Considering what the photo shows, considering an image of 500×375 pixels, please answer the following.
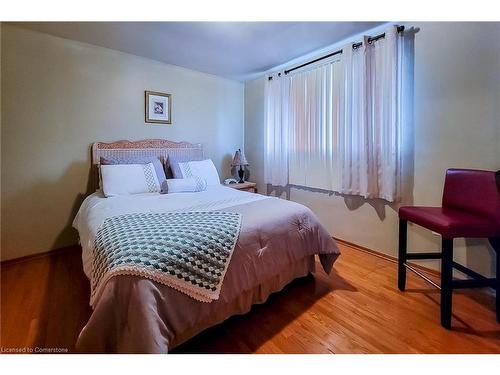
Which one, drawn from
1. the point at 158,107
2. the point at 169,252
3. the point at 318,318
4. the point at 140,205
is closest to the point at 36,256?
the point at 140,205

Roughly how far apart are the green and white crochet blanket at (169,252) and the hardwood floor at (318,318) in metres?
0.44

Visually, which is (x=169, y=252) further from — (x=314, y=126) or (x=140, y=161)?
(x=314, y=126)

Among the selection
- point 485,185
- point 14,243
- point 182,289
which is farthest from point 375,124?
point 14,243

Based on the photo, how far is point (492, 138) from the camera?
1.72 m

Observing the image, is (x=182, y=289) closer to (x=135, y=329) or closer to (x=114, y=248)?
(x=135, y=329)

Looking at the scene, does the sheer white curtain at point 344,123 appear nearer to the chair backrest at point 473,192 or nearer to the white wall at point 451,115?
the white wall at point 451,115

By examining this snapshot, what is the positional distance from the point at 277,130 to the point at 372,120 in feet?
4.27

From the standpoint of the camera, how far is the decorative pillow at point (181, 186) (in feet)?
7.85

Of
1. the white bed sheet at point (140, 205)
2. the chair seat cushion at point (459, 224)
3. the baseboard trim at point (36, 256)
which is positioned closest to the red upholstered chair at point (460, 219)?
the chair seat cushion at point (459, 224)

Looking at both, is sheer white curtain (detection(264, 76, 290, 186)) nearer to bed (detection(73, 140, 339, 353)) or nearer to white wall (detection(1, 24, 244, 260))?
bed (detection(73, 140, 339, 353))

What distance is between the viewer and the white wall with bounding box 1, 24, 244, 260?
2262 millimetres

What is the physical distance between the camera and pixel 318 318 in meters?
1.53

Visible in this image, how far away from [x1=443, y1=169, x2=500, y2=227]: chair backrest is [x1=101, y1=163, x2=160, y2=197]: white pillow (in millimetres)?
2554
